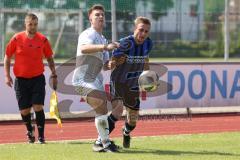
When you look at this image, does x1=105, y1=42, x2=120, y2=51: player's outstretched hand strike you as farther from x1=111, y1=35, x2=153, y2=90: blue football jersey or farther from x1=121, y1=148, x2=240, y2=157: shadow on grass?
x1=121, y1=148, x2=240, y2=157: shadow on grass

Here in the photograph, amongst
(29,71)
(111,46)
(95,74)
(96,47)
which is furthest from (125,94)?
(29,71)

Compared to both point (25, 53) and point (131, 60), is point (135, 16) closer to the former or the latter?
point (25, 53)

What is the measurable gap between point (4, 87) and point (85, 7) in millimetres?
3445

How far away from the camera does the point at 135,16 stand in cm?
1981

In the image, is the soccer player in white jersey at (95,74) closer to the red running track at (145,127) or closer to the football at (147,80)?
the football at (147,80)

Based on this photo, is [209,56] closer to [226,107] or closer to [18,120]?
[226,107]

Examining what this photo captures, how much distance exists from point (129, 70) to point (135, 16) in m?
8.91

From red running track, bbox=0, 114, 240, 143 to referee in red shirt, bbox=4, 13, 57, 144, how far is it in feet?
3.19

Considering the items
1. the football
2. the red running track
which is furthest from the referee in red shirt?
the football

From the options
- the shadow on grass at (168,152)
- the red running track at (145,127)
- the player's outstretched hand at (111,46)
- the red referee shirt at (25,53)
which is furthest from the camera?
the red running track at (145,127)

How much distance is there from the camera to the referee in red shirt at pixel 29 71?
39.0 ft

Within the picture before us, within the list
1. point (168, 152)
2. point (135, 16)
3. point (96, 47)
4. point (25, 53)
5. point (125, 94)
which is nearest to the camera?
point (96, 47)

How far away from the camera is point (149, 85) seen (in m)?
11.1

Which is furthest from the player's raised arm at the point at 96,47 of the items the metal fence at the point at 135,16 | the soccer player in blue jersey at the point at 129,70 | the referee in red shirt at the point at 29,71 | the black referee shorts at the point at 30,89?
the metal fence at the point at 135,16
